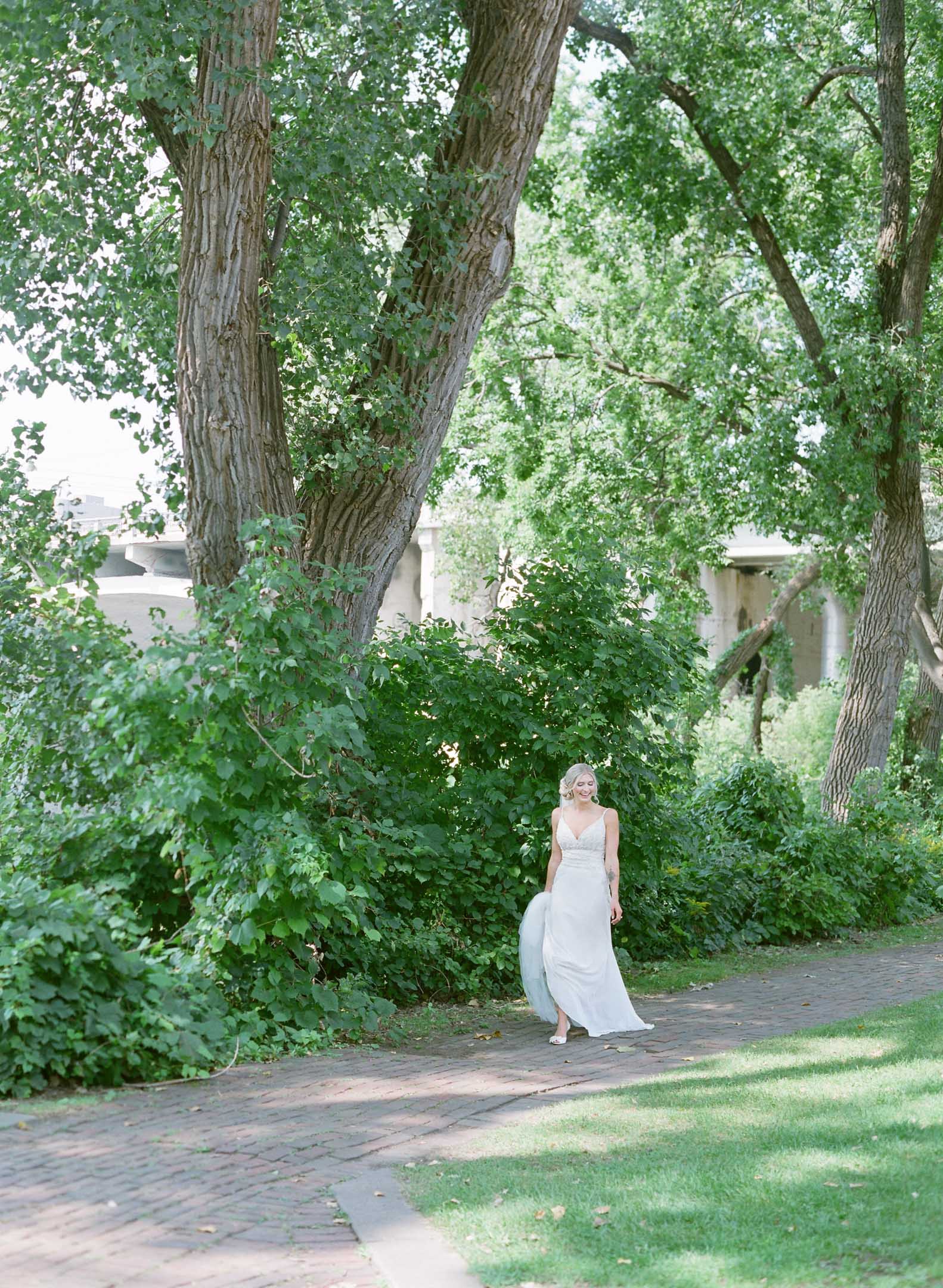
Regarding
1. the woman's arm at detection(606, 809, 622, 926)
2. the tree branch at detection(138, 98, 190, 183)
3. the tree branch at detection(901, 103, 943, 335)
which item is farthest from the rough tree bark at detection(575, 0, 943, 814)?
the tree branch at detection(138, 98, 190, 183)

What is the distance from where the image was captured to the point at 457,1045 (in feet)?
28.8

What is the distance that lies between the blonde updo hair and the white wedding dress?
0.24 metres

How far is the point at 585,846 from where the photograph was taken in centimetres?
940

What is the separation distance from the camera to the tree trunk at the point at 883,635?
17812mm

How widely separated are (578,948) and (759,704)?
77.4 feet

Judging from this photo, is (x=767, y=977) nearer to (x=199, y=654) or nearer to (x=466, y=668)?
(x=466, y=668)

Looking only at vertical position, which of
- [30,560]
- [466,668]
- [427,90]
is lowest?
[466,668]

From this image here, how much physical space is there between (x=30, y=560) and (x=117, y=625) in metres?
0.83

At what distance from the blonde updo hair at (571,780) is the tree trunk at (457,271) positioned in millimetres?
1989

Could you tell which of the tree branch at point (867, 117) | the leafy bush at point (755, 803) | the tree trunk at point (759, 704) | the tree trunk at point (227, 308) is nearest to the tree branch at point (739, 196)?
the tree branch at point (867, 117)

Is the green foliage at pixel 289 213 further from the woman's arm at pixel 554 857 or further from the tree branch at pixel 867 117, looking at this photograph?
the tree branch at pixel 867 117

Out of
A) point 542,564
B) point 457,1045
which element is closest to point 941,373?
point 542,564

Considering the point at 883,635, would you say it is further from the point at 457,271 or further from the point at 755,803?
the point at 457,271

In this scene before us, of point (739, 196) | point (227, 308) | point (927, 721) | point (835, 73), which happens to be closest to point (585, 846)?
point (227, 308)
